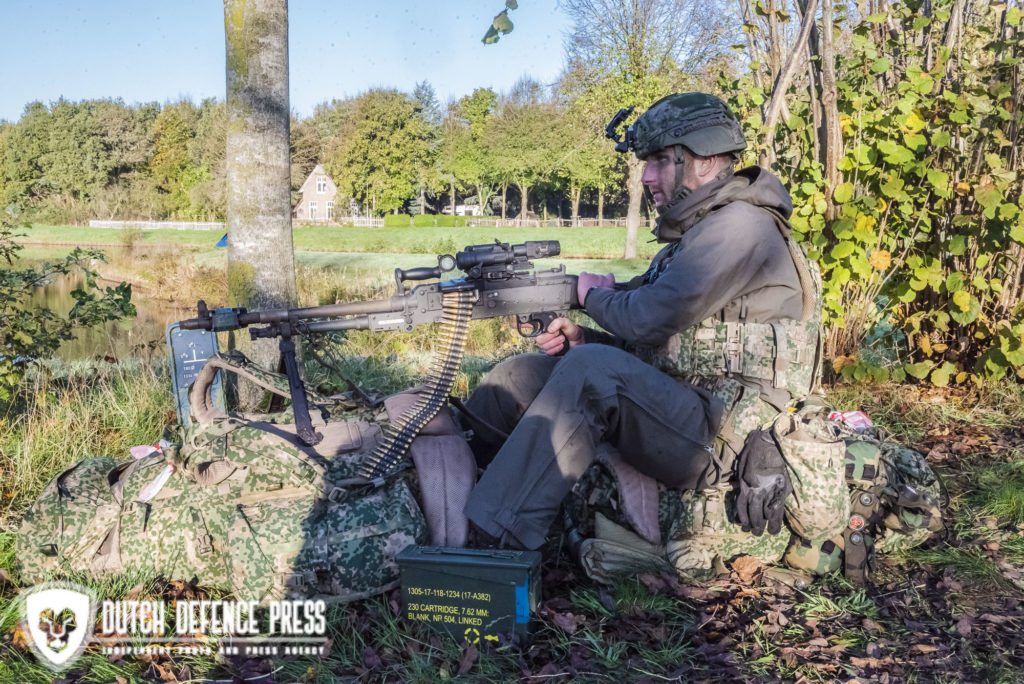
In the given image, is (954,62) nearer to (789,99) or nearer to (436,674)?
(789,99)

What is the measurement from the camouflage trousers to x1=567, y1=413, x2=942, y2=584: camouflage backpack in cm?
12

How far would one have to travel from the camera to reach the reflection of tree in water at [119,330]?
9539 millimetres

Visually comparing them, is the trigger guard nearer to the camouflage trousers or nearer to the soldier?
the soldier

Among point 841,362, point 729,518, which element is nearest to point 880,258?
point 841,362

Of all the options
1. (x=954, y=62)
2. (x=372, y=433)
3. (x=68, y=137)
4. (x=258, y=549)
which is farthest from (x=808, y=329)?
(x=68, y=137)

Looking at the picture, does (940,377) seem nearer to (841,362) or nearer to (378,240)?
(841,362)

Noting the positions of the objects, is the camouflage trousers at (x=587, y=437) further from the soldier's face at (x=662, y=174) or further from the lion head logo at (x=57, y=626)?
the lion head logo at (x=57, y=626)

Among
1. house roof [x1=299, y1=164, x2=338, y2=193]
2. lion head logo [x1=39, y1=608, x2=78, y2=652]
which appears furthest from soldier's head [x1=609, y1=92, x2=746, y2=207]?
house roof [x1=299, y1=164, x2=338, y2=193]

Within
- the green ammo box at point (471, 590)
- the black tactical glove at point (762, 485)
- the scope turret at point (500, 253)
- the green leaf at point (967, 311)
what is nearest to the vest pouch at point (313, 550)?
the green ammo box at point (471, 590)

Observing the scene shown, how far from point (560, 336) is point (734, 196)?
1.22 metres

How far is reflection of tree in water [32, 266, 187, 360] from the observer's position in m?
9.54

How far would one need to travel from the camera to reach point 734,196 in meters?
3.90

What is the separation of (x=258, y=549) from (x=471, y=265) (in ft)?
5.82

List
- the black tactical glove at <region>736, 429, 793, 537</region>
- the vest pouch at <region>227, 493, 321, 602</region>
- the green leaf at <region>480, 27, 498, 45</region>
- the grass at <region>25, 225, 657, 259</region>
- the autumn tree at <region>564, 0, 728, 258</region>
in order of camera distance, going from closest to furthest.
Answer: the vest pouch at <region>227, 493, 321, 602</region>, the black tactical glove at <region>736, 429, 793, 537</region>, the green leaf at <region>480, 27, 498, 45</region>, the autumn tree at <region>564, 0, 728, 258</region>, the grass at <region>25, 225, 657, 259</region>
